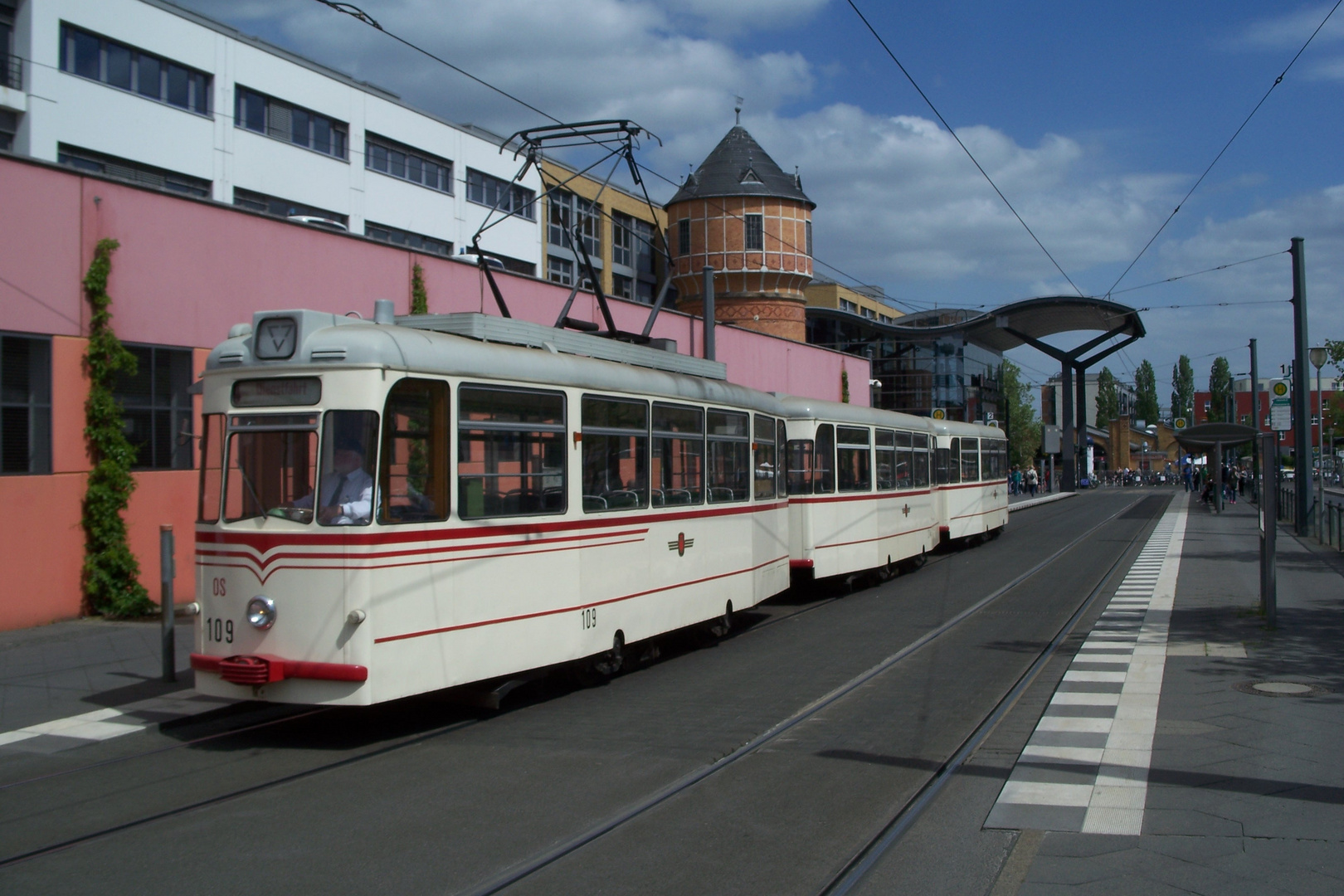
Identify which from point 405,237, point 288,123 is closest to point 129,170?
point 288,123

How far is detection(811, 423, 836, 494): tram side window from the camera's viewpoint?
56.2 feet

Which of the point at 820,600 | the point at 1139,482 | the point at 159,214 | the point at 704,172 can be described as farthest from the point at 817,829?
the point at 1139,482

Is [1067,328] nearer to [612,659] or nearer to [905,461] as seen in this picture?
[905,461]

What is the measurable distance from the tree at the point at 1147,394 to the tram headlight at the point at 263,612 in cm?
13943

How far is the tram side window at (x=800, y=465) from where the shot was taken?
16.9 metres

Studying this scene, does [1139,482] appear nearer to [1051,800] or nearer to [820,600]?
[820,600]

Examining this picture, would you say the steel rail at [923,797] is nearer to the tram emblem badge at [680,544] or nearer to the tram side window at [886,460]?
the tram emblem badge at [680,544]

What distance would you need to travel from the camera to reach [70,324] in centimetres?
1388

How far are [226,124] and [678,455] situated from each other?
81.9 feet

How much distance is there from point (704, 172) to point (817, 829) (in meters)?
50.1

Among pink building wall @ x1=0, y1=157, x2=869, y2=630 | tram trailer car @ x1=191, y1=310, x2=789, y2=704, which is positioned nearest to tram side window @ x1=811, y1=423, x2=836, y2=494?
pink building wall @ x1=0, y1=157, x2=869, y2=630

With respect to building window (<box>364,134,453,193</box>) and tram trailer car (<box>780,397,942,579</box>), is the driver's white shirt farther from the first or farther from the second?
building window (<box>364,134,453,193</box>)

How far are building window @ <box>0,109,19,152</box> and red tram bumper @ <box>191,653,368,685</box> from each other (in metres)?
24.3

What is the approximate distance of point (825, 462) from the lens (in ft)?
57.0
